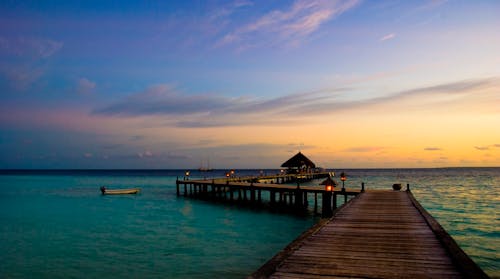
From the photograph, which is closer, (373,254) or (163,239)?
(373,254)

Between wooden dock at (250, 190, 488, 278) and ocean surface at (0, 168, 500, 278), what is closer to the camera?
wooden dock at (250, 190, 488, 278)

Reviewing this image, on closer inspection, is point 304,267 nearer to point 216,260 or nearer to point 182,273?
point 182,273

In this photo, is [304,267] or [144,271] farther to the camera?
[144,271]

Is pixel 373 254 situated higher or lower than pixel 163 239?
higher

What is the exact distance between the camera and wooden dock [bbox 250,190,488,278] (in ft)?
19.0

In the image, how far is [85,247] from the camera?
1656 cm

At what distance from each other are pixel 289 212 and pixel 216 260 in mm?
14525

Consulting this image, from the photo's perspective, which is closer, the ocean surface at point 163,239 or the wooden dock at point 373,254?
the wooden dock at point 373,254

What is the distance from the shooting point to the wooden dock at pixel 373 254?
5.80 metres

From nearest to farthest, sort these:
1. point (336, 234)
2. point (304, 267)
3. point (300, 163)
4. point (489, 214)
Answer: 1. point (304, 267)
2. point (336, 234)
3. point (489, 214)
4. point (300, 163)

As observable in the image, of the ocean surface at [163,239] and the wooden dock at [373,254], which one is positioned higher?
the wooden dock at [373,254]

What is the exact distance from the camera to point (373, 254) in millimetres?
A: 7059

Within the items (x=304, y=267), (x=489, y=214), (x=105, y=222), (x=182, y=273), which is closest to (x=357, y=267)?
(x=304, y=267)

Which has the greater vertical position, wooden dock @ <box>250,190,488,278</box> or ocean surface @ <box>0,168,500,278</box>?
wooden dock @ <box>250,190,488,278</box>
